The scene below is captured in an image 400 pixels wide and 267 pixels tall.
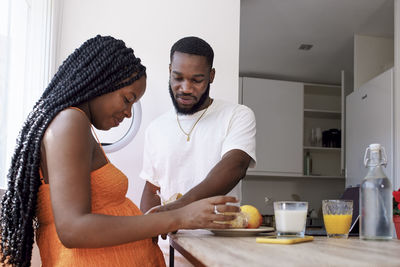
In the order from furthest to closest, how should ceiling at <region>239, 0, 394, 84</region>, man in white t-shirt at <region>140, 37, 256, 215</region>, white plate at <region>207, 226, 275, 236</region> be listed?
1. ceiling at <region>239, 0, 394, 84</region>
2. man in white t-shirt at <region>140, 37, 256, 215</region>
3. white plate at <region>207, 226, 275, 236</region>

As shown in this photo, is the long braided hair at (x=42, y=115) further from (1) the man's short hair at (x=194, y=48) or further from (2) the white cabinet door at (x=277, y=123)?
(2) the white cabinet door at (x=277, y=123)

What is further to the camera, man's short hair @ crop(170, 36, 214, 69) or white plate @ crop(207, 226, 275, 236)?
man's short hair @ crop(170, 36, 214, 69)

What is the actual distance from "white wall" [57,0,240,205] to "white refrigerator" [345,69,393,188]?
5.62 ft

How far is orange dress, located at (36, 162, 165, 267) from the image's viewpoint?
3.45ft

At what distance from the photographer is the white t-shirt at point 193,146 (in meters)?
2.01

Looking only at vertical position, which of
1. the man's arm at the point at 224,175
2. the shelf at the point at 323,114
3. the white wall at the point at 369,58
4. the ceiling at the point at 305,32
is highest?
the ceiling at the point at 305,32

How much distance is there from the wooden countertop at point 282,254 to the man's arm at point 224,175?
1.94ft

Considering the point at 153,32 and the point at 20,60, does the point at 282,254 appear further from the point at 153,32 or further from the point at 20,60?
the point at 153,32

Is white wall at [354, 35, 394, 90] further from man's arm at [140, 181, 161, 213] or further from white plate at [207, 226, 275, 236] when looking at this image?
white plate at [207, 226, 275, 236]

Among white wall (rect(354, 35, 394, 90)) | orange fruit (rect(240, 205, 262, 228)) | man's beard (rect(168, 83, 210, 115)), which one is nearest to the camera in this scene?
orange fruit (rect(240, 205, 262, 228))

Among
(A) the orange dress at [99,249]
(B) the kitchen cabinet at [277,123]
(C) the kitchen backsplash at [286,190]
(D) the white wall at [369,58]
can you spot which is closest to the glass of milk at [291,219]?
(A) the orange dress at [99,249]

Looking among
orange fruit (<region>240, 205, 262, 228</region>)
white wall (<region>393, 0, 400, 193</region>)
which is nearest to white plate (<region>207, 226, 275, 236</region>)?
orange fruit (<region>240, 205, 262, 228</region>)

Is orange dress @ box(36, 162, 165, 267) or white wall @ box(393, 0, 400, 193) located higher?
white wall @ box(393, 0, 400, 193)

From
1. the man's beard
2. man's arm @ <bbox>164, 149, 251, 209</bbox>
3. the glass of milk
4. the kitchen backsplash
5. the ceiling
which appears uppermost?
the ceiling
